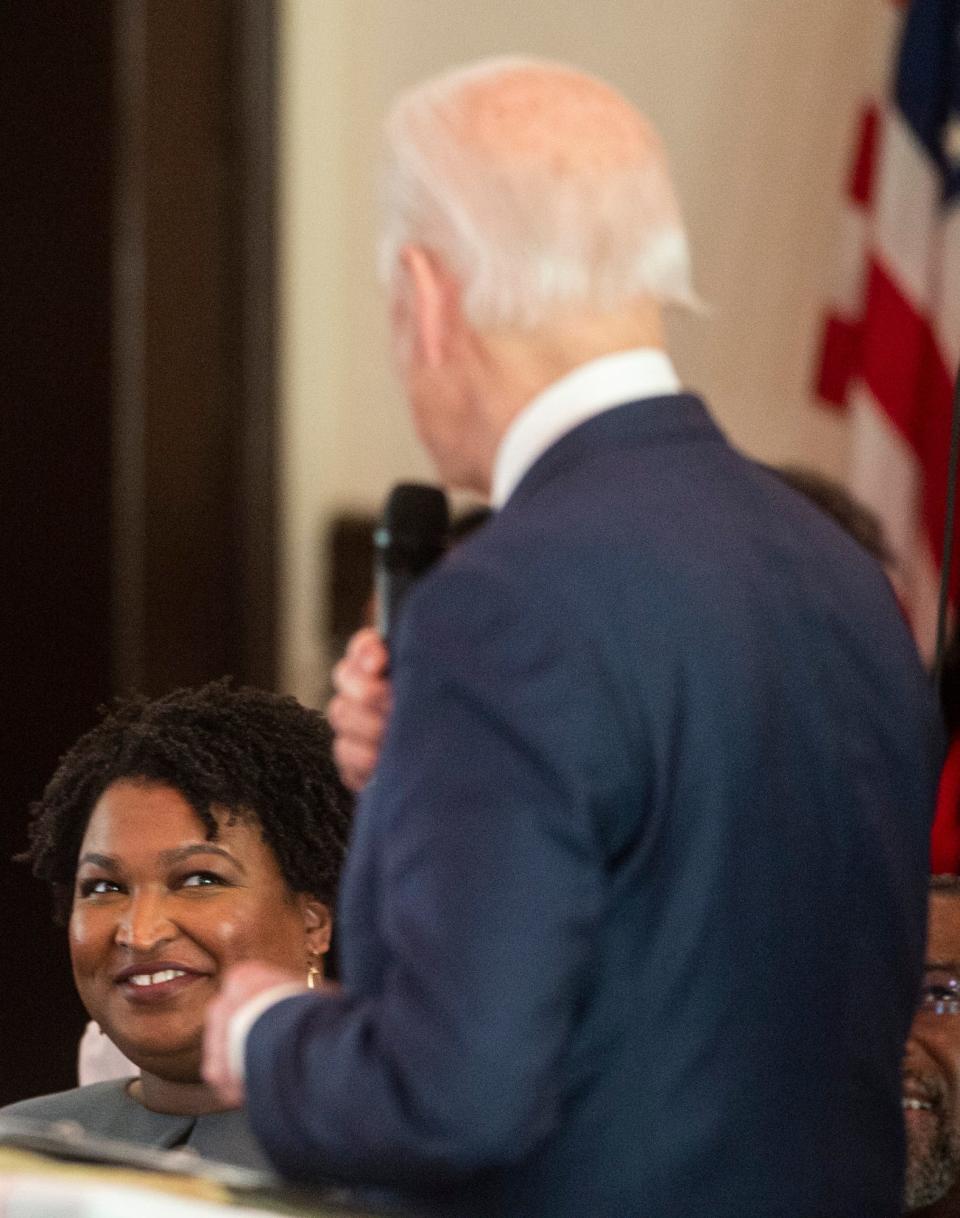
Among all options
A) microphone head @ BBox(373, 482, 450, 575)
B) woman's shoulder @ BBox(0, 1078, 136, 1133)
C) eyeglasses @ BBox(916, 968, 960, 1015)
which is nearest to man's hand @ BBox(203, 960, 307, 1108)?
microphone head @ BBox(373, 482, 450, 575)

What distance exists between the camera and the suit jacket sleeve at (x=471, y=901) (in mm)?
939

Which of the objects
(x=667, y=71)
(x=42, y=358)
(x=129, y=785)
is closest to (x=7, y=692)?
(x=42, y=358)

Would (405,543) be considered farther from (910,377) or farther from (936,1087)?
(910,377)

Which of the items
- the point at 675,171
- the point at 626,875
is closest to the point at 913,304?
the point at 675,171

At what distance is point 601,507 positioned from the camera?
102 cm

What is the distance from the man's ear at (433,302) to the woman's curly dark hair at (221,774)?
0.50 m

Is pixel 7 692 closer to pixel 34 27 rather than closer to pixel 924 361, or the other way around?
pixel 34 27

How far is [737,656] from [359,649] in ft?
0.75

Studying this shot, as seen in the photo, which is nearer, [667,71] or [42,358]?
[42,358]

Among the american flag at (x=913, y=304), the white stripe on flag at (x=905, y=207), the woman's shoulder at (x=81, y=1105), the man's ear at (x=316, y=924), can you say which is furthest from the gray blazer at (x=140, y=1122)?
the white stripe on flag at (x=905, y=207)


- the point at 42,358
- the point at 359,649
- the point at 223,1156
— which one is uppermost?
the point at 42,358

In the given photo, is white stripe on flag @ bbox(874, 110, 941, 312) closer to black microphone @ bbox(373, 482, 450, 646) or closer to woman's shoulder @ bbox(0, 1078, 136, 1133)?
woman's shoulder @ bbox(0, 1078, 136, 1133)

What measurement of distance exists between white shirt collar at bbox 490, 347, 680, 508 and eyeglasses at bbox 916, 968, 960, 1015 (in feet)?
2.04

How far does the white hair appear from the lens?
3.39 ft
